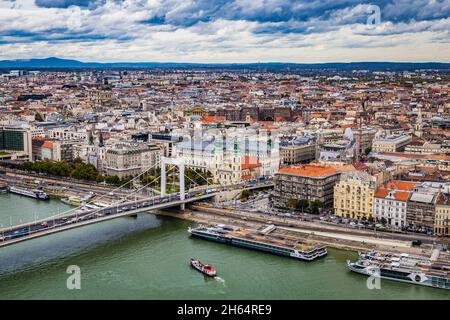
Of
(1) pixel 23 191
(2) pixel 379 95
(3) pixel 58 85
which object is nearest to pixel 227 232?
(1) pixel 23 191

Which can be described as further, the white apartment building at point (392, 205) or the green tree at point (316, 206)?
the green tree at point (316, 206)

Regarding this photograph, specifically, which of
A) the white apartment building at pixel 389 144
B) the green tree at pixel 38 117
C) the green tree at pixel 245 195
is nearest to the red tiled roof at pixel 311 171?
the green tree at pixel 245 195

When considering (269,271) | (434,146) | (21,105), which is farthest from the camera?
(21,105)

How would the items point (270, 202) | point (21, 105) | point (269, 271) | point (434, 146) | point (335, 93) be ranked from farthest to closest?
point (335, 93), point (21, 105), point (434, 146), point (270, 202), point (269, 271)

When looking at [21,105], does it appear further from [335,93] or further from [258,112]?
[335,93]

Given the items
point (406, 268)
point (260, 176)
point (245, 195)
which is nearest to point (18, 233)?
point (245, 195)
